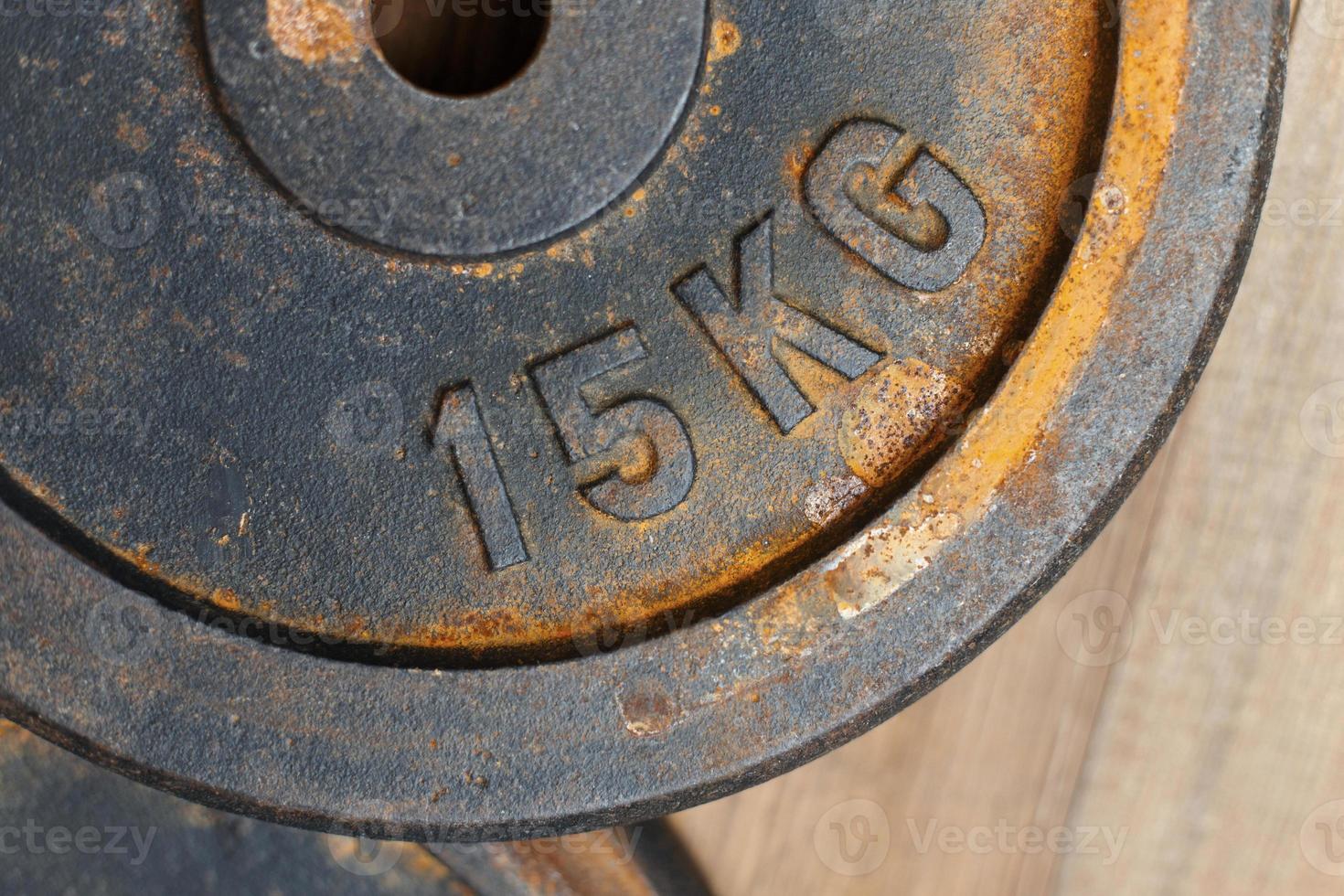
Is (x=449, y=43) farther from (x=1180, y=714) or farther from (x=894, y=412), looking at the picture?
(x=1180, y=714)

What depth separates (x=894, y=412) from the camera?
1.33 meters

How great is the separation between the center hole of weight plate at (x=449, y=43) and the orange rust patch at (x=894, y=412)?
0.70 metres

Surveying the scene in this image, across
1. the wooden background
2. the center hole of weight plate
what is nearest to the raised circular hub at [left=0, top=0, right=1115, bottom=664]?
the center hole of weight plate

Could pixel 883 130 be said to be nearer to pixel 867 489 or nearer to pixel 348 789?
pixel 867 489

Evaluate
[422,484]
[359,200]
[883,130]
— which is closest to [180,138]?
[359,200]

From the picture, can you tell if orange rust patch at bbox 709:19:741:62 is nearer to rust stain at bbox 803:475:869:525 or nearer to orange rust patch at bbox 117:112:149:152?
rust stain at bbox 803:475:869:525

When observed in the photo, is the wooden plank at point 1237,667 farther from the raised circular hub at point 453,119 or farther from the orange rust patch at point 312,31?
the orange rust patch at point 312,31

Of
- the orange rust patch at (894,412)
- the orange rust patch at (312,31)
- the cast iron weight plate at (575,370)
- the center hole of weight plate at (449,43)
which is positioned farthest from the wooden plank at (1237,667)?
the orange rust patch at (312,31)

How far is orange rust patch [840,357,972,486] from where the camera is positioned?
133 centimetres

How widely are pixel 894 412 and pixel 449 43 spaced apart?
851 mm

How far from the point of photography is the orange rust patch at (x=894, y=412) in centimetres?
133

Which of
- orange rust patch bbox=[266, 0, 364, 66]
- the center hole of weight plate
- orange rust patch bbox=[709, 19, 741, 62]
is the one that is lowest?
orange rust patch bbox=[709, 19, 741, 62]

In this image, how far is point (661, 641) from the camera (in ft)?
4.18

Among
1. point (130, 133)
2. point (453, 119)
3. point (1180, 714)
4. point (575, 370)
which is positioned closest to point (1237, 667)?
point (1180, 714)
